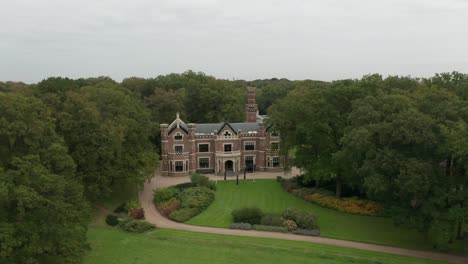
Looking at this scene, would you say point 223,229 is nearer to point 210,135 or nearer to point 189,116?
point 210,135

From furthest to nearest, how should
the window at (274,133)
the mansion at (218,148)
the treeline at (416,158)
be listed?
the mansion at (218,148)
the window at (274,133)
the treeline at (416,158)

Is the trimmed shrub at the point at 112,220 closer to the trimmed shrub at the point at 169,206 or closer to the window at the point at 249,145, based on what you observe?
the trimmed shrub at the point at 169,206

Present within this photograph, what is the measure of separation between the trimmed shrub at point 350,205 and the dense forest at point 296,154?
7.97ft

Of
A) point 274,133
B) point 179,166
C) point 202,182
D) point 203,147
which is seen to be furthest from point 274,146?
point 179,166

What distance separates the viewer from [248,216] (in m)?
36.4

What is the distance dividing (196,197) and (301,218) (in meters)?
11.5

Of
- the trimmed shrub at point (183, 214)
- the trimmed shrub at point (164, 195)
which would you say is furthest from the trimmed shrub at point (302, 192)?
the trimmed shrub at point (164, 195)

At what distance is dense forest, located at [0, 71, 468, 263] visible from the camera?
24.2 metres

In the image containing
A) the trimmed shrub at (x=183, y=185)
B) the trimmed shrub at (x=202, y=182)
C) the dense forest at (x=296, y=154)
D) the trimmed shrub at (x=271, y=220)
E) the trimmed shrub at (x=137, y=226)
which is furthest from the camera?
the trimmed shrub at (x=183, y=185)

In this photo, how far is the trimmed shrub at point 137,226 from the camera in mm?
34469

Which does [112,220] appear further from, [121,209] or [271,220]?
[271,220]

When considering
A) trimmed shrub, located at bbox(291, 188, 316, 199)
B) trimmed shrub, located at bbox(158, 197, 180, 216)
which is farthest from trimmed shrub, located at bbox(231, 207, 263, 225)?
trimmed shrub, located at bbox(291, 188, 316, 199)

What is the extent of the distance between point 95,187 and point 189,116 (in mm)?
38410

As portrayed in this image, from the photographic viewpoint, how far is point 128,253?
2967cm
